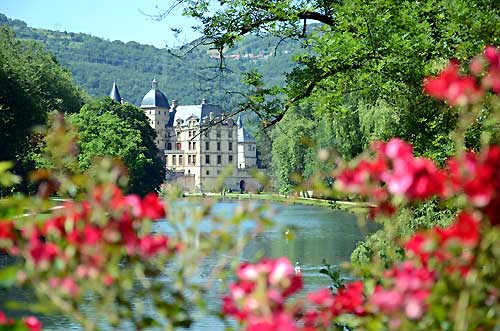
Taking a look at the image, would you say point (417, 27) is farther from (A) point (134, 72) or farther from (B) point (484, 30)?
(A) point (134, 72)

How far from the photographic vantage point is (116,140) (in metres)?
50.1

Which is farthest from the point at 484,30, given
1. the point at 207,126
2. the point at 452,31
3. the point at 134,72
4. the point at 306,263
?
the point at 134,72

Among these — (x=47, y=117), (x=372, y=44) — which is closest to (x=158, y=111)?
(x=47, y=117)

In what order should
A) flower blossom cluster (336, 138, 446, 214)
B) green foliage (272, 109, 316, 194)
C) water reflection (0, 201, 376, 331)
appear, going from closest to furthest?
flower blossom cluster (336, 138, 446, 214), water reflection (0, 201, 376, 331), green foliage (272, 109, 316, 194)

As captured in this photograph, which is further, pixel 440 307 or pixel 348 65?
pixel 348 65

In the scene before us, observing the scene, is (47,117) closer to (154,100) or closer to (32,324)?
(32,324)

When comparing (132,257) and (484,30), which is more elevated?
(484,30)

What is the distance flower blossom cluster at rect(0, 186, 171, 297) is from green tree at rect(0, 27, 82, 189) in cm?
Answer: 2855

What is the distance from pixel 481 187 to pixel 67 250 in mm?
819

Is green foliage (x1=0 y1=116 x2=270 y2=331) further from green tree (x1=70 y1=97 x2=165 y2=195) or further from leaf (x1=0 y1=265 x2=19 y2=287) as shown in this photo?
green tree (x1=70 y1=97 x2=165 y2=195)

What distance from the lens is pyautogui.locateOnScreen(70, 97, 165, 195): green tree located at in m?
48.1

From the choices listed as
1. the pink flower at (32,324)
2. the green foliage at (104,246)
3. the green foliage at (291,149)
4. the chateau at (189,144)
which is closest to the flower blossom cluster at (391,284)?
the green foliage at (104,246)

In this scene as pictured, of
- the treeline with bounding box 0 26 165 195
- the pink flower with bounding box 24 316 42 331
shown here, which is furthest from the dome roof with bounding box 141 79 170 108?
the pink flower with bounding box 24 316 42 331

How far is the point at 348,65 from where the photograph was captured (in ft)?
28.2
